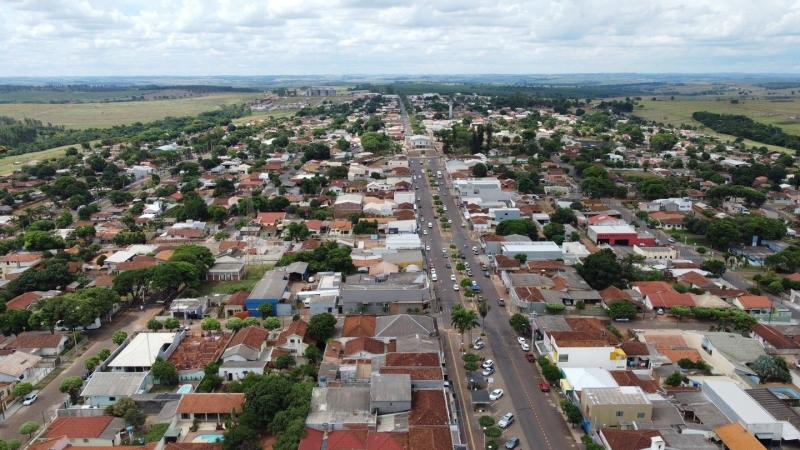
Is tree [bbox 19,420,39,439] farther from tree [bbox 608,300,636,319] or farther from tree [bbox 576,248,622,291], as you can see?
tree [bbox 576,248,622,291]

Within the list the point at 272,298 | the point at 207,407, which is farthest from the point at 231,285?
the point at 207,407

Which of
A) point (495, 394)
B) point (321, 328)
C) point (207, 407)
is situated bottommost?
point (495, 394)

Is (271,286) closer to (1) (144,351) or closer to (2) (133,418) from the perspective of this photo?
(1) (144,351)

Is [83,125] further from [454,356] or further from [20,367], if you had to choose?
[454,356]

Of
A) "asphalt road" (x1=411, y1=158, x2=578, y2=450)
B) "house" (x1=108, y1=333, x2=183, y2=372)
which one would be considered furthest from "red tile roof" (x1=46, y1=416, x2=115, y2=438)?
"asphalt road" (x1=411, y1=158, x2=578, y2=450)

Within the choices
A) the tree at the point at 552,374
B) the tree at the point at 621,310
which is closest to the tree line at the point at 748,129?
the tree at the point at 621,310

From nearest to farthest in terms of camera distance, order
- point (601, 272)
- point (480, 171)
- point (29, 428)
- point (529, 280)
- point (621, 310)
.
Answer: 1. point (29, 428)
2. point (621, 310)
3. point (601, 272)
4. point (529, 280)
5. point (480, 171)

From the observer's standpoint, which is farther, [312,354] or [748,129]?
[748,129]

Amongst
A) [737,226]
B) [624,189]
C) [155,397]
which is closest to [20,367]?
[155,397]
